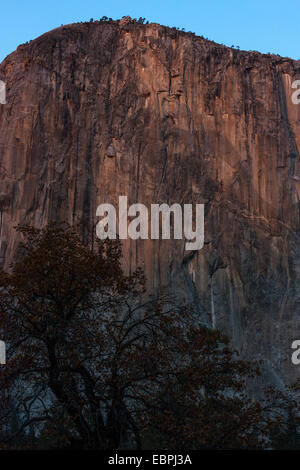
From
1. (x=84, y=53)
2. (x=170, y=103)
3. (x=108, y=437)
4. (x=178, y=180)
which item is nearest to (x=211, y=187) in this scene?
(x=178, y=180)

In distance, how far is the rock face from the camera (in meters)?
41.3

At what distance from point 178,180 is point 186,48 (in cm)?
1059

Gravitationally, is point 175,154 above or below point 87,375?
above

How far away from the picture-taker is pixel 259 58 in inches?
1903

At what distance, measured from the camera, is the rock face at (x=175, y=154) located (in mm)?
41312

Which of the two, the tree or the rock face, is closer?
the tree

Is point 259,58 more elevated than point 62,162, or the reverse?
point 259,58

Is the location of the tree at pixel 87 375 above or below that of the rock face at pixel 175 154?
below

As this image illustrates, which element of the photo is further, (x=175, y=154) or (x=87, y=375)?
(x=175, y=154)

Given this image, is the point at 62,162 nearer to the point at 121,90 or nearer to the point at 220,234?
the point at 121,90

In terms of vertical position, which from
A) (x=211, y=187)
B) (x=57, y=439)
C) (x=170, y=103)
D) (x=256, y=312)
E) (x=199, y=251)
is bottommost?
(x=57, y=439)

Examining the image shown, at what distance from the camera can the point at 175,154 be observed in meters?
43.9

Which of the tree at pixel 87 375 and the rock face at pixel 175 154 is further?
the rock face at pixel 175 154

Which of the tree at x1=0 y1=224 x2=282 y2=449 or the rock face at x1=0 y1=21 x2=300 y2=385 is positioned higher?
the rock face at x1=0 y1=21 x2=300 y2=385
